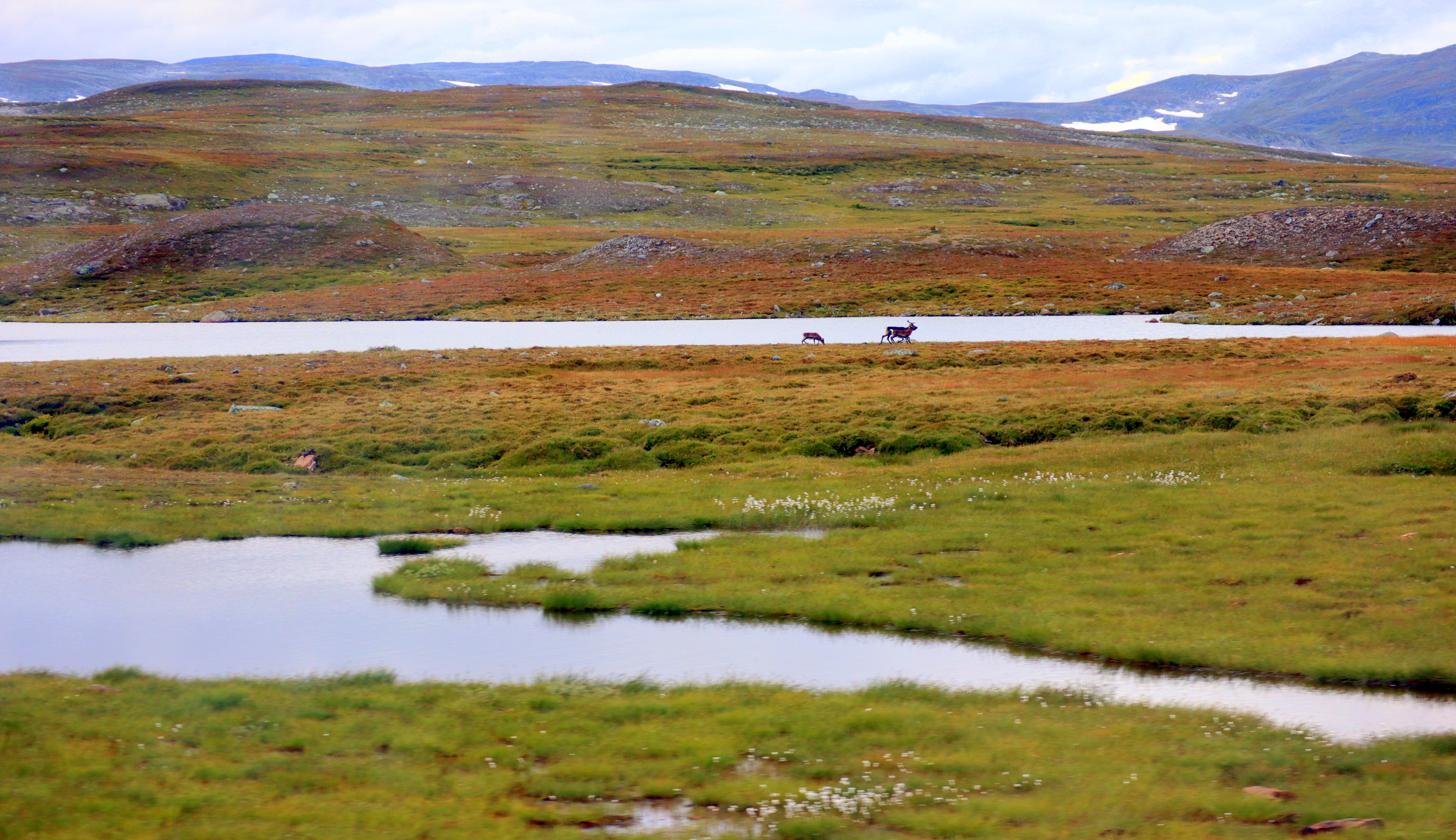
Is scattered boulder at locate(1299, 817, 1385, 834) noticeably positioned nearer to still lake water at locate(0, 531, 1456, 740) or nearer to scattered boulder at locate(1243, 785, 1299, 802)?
scattered boulder at locate(1243, 785, 1299, 802)

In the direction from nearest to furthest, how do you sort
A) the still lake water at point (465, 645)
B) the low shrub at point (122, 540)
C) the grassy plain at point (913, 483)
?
the still lake water at point (465, 645), the grassy plain at point (913, 483), the low shrub at point (122, 540)

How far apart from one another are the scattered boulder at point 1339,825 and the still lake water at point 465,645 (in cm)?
291

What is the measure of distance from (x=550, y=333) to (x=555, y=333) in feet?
1.19

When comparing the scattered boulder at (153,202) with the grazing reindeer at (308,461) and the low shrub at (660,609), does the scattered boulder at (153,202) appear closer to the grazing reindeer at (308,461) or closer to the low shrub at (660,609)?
the grazing reindeer at (308,461)

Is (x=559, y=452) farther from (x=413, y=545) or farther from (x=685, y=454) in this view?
(x=413, y=545)

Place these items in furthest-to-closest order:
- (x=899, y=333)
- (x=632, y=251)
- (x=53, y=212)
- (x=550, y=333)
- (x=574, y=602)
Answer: (x=53, y=212), (x=632, y=251), (x=550, y=333), (x=899, y=333), (x=574, y=602)

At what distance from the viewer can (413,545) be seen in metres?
24.7

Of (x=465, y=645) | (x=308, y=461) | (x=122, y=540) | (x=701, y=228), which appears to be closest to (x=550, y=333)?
(x=308, y=461)

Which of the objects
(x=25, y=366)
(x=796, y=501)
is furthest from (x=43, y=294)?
(x=796, y=501)

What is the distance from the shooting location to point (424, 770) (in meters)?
11.7

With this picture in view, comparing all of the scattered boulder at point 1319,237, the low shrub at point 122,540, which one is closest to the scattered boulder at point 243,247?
the scattered boulder at point 1319,237

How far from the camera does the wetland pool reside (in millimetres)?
61438

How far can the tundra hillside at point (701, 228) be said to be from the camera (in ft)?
271

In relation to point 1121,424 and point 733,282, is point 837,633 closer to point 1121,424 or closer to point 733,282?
point 1121,424
